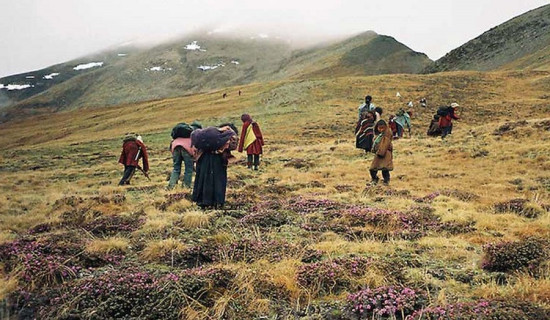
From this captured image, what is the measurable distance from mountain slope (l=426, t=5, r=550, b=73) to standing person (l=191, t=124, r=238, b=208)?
7674cm

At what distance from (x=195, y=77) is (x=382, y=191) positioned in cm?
17075

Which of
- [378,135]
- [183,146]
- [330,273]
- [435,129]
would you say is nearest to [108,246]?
[330,273]

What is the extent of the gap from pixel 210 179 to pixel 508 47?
3878 inches

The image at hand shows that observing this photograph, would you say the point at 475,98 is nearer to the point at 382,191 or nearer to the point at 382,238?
the point at 382,191

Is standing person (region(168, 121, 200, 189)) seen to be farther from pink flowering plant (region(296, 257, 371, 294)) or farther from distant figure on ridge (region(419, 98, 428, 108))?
distant figure on ridge (region(419, 98, 428, 108))

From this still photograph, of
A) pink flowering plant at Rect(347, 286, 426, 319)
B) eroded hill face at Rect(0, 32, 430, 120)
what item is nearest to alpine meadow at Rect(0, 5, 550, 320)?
pink flowering plant at Rect(347, 286, 426, 319)

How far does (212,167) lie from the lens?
1016cm

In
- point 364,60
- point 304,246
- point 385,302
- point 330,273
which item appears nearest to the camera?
point 385,302

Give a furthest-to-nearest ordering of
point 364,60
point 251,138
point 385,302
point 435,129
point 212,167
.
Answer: point 364,60 < point 435,129 < point 251,138 < point 212,167 < point 385,302

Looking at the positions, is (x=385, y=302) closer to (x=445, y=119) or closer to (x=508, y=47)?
(x=445, y=119)

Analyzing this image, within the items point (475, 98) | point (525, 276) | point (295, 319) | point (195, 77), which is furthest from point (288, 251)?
point (195, 77)

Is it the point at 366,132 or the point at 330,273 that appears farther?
the point at 366,132

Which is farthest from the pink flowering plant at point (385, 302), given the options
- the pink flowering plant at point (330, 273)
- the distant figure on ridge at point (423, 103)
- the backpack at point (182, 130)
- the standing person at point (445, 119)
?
the distant figure on ridge at point (423, 103)

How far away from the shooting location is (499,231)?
26.5ft
